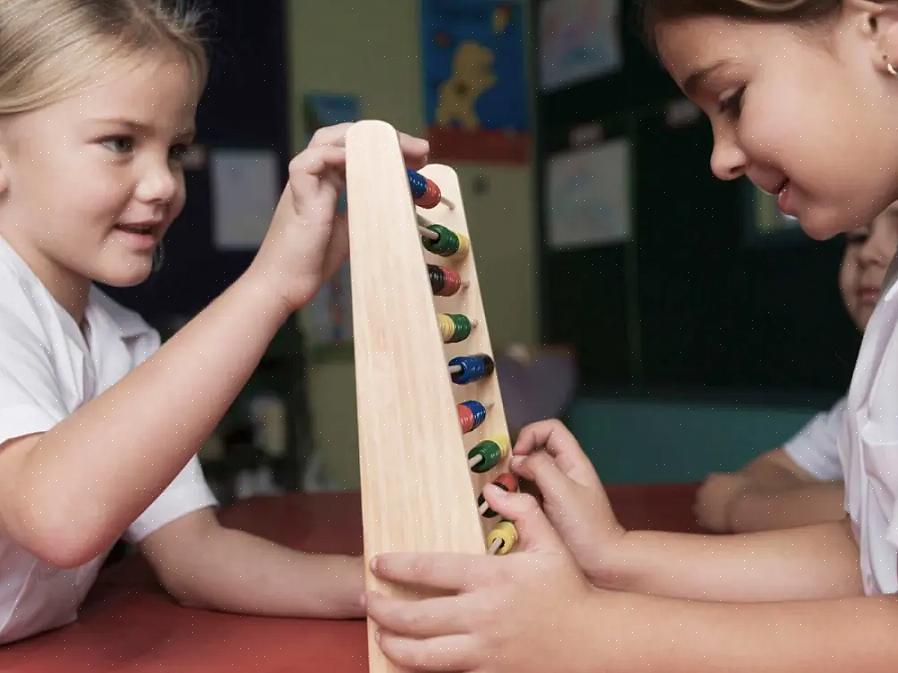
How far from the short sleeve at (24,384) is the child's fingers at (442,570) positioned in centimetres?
30

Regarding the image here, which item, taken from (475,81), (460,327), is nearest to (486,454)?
(460,327)

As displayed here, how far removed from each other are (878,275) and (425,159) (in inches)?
33.0

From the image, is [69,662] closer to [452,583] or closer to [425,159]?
[452,583]

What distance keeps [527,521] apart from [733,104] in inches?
13.9

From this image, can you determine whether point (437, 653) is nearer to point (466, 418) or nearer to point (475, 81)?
point (466, 418)

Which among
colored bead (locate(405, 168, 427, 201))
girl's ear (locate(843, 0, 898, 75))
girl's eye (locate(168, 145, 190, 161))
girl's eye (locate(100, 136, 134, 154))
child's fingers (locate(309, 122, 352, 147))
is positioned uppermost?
girl's ear (locate(843, 0, 898, 75))

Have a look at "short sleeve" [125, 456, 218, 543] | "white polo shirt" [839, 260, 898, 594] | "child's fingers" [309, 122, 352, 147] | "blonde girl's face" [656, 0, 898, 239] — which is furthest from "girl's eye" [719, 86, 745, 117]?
"short sleeve" [125, 456, 218, 543]

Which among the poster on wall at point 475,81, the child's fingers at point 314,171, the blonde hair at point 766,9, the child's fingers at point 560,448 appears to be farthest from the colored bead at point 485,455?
the poster on wall at point 475,81

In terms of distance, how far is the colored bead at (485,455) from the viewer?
76 centimetres

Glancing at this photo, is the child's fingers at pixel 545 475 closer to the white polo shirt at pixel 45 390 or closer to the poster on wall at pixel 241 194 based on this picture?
the white polo shirt at pixel 45 390

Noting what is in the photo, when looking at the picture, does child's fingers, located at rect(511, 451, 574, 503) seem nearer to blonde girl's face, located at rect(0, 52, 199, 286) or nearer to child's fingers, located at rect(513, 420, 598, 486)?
child's fingers, located at rect(513, 420, 598, 486)

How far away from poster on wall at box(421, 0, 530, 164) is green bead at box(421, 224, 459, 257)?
239cm

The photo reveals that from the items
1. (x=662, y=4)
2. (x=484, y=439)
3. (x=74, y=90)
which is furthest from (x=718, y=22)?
(x=74, y=90)

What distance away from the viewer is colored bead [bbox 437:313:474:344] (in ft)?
2.47
